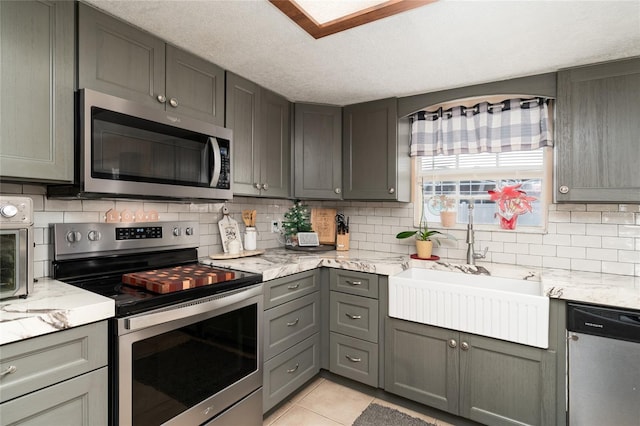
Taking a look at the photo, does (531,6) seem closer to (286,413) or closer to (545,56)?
(545,56)

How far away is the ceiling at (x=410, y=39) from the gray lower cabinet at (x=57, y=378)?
1407 millimetres

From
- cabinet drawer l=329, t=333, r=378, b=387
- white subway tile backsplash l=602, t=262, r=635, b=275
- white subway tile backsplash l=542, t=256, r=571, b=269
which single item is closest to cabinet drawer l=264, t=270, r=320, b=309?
cabinet drawer l=329, t=333, r=378, b=387

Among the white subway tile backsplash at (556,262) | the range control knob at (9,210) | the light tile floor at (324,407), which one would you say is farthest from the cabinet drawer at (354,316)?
the range control knob at (9,210)

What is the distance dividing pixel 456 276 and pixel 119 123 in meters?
2.26

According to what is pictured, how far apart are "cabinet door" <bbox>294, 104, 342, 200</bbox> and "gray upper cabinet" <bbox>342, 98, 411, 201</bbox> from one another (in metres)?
0.07

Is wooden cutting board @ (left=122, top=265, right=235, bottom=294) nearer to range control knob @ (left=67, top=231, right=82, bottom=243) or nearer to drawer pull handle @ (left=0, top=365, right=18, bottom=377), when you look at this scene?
range control knob @ (left=67, top=231, right=82, bottom=243)

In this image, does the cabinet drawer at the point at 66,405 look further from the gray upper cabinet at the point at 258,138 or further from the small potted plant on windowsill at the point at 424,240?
the small potted plant on windowsill at the point at 424,240

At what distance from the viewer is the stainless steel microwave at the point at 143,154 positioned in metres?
1.41

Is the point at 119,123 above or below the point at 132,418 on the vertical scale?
above

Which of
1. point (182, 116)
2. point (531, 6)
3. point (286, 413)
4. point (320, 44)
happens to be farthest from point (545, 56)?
point (286, 413)

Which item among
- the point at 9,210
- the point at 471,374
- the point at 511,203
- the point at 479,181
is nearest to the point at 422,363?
the point at 471,374

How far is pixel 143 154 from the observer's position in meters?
1.60

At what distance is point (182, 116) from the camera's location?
1766mm

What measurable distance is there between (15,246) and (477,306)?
7.18 ft
